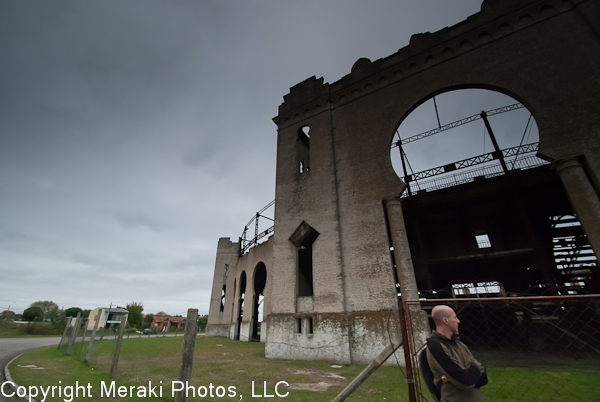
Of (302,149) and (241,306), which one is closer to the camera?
(302,149)

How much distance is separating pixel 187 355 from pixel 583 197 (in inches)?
486

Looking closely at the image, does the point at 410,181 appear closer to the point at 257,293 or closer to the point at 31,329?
the point at 257,293

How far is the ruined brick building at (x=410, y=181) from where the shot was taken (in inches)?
399

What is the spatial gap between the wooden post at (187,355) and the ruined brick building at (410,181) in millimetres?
5583

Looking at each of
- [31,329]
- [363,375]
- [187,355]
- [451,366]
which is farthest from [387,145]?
[31,329]

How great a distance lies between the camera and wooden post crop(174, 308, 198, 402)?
4.22 metres

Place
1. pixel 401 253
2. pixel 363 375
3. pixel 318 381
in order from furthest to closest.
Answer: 1. pixel 401 253
2. pixel 318 381
3. pixel 363 375

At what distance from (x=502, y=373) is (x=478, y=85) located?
11.6 meters

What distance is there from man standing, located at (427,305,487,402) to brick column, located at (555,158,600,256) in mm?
9103

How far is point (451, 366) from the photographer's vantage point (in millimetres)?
2564

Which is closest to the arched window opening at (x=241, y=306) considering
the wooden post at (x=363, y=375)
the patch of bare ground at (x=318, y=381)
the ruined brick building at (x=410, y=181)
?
the ruined brick building at (x=410, y=181)

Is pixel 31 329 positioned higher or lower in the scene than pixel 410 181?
lower

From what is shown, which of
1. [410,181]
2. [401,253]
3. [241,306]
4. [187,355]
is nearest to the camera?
[187,355]

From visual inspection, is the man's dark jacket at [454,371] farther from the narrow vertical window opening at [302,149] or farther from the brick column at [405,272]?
the narrow vertical window opening at [302,149]
